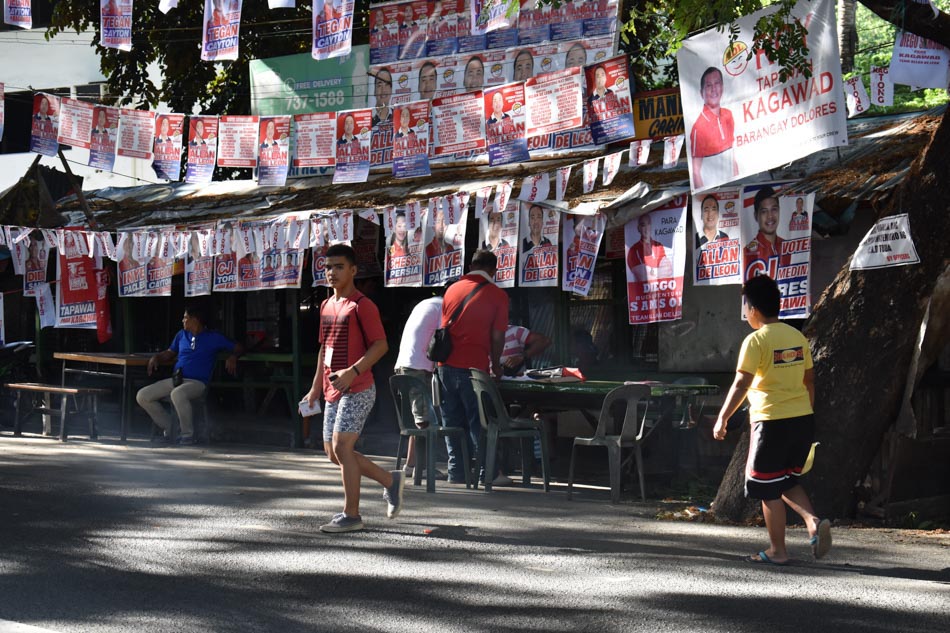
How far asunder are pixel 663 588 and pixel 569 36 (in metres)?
9.21

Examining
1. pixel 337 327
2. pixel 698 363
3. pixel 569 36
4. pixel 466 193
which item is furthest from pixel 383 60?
pixel 337 327

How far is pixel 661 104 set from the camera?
1280 centimetres

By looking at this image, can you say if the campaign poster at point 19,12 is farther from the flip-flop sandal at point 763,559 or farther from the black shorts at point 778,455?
the flip-flop sandal at point 763,559

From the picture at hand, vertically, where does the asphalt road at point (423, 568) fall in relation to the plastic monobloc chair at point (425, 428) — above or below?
below

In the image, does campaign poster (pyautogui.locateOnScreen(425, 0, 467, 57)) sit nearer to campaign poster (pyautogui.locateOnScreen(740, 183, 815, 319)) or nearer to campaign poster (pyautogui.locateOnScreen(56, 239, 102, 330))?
campaign poster (pyautogui.locateOnScreen(56, 239, 102, 330))

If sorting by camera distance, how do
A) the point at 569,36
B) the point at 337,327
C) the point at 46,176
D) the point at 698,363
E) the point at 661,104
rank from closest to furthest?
1. the point at 337,327
2. the point at 698,363
3. the point at 661,104
4. the point at 569,36
5. the point at 46,176

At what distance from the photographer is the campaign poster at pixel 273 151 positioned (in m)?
14.4

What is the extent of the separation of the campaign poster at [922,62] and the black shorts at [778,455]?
3409 millimetres

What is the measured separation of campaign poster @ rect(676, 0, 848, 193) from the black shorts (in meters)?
2.89

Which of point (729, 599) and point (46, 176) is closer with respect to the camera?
point (729, 599)

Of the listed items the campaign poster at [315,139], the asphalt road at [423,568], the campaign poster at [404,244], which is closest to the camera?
the asphalt road at [423,568]

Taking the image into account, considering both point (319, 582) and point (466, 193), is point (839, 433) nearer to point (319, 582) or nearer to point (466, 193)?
point (319, 582)

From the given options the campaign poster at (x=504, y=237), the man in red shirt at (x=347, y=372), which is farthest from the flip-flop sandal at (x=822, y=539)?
the campaign poster at (x=504, y=237)

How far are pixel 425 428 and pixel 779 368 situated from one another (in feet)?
13.9
